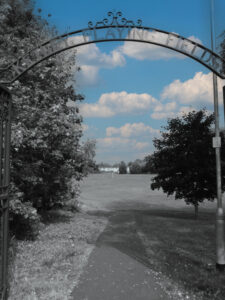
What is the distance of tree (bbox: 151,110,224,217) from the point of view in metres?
14.1

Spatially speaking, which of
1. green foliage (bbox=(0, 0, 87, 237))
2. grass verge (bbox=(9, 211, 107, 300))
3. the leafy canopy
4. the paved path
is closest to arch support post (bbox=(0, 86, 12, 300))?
grass verge (bbox=(9, 211, 107, 300))

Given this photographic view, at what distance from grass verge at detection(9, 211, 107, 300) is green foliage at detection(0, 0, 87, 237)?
41.0 inches

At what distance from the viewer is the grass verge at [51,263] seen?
18.1ft

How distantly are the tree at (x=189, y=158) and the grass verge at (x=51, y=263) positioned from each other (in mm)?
5043

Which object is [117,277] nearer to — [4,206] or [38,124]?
[4,206]

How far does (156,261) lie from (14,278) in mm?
3466

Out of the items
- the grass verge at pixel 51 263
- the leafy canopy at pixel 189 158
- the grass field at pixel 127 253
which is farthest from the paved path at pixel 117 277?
the leafy canopy at pixel 189 158

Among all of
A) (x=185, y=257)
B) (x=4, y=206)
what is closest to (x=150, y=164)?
(x=185, y=257)

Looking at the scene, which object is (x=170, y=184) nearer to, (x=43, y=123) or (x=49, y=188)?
(x=49, y=188)

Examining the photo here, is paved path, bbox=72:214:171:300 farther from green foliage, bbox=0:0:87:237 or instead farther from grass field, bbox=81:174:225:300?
green foliage, bbox=0:0:87:237

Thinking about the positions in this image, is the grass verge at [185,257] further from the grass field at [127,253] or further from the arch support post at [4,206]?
the arch support post at [4,206]

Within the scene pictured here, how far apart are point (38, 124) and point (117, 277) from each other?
5.00 m

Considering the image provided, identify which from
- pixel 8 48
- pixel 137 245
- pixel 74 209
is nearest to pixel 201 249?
pixel 137 245

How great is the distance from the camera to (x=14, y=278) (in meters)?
6.08
